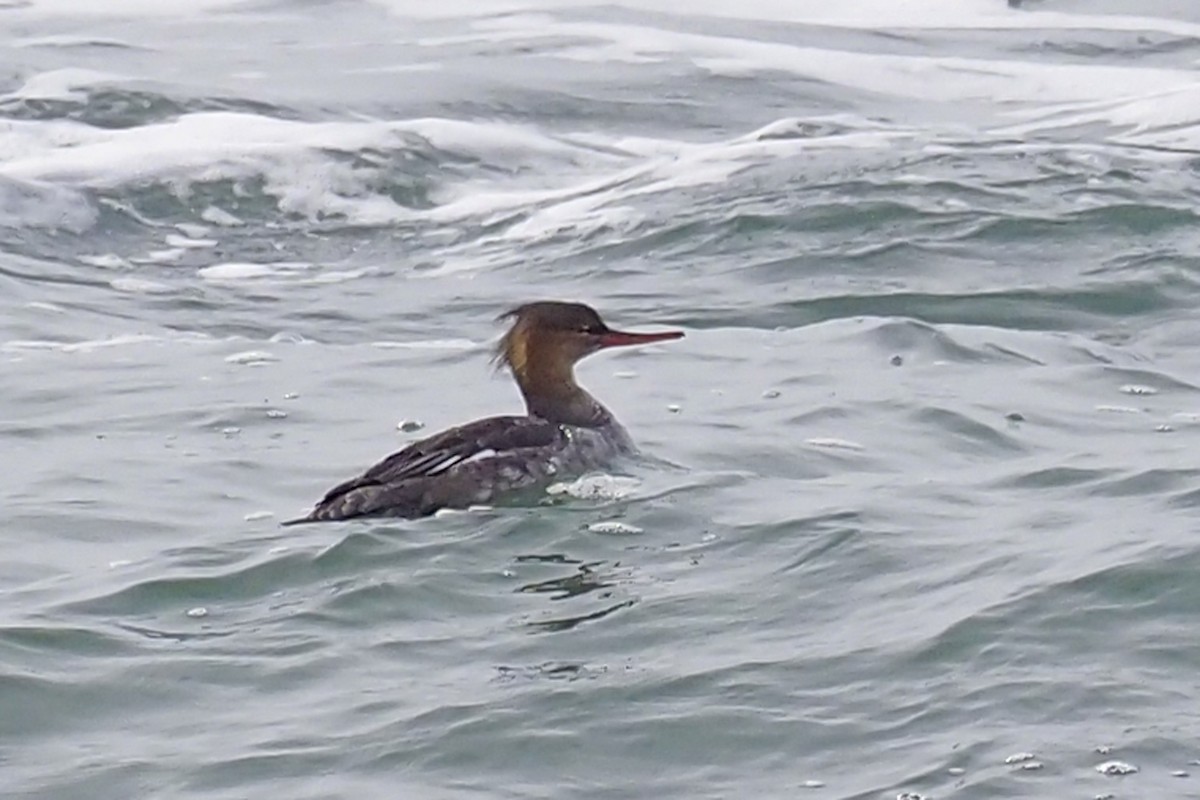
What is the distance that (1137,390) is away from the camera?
7.68 metres

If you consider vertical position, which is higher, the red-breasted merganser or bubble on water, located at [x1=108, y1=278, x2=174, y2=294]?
the red-breasted merganser

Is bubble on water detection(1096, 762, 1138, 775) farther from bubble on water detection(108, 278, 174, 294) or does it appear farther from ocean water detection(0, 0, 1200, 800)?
bubble on water detection(108, 278, 174, 294)

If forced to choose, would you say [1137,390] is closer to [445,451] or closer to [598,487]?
[598,487]

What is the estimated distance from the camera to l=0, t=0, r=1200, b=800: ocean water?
14.4 feet

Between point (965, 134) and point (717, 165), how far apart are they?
5.04 ft

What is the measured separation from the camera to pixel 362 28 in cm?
1582

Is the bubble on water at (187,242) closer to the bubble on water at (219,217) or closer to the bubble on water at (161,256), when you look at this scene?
the bubble on water at (161,256)

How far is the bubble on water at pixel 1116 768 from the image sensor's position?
3.96m

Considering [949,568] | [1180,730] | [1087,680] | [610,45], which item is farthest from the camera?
[610,45]

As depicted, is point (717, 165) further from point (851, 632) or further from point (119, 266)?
point (851, 632)

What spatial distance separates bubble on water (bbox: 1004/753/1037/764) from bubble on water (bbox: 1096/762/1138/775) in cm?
12

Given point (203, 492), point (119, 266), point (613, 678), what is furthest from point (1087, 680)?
point (119, 266)

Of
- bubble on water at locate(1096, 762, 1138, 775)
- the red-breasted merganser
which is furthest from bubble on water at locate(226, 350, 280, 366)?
bubble on water at locate(1096, 762, 1138, 775)

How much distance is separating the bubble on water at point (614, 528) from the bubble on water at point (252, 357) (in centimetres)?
283
